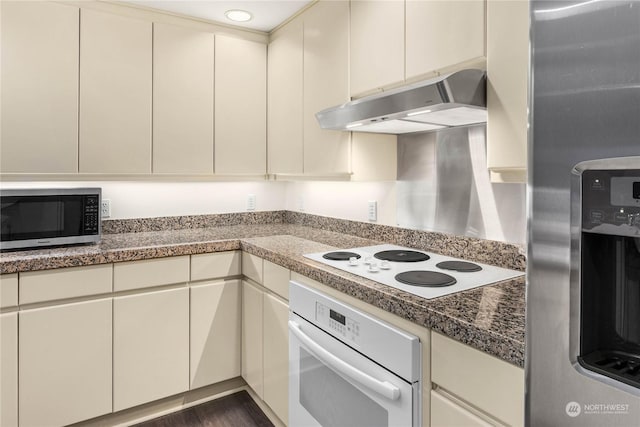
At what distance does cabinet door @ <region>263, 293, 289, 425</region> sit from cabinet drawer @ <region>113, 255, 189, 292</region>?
1.61ft

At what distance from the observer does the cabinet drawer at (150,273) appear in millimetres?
1970

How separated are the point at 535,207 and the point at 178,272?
189 centimetres

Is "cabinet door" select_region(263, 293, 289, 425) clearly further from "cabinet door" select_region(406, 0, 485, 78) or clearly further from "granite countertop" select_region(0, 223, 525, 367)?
"cabinet door" select_region(406, 0, 485, 78)

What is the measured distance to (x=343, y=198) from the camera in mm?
2580

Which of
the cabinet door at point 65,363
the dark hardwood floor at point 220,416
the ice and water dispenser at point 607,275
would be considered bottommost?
the dark hardwood floor at point 220,416

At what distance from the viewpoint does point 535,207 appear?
0.61 m

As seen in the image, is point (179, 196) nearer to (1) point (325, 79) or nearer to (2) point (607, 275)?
(1) point (325, 79)

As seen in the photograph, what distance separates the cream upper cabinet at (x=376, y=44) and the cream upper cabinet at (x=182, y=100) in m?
1.07

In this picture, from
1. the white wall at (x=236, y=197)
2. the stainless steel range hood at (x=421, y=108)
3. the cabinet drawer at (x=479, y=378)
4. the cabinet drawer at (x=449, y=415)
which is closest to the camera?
the cabinet drawer at (x=479, y=378)

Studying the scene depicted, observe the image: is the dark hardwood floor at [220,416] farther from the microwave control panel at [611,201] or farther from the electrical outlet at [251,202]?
the microwave control panel at [611,201]

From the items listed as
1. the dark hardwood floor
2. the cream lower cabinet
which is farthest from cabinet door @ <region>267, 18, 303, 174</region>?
the dark hardwood floor

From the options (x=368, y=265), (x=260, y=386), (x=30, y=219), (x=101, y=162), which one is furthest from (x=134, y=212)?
(x=368, y=265)

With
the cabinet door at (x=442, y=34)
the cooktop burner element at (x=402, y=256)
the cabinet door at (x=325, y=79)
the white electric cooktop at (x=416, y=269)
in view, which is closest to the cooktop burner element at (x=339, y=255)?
the white electric cooktop at (x=416, y=269)

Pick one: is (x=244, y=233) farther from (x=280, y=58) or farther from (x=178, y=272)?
(x=280, y=58)
